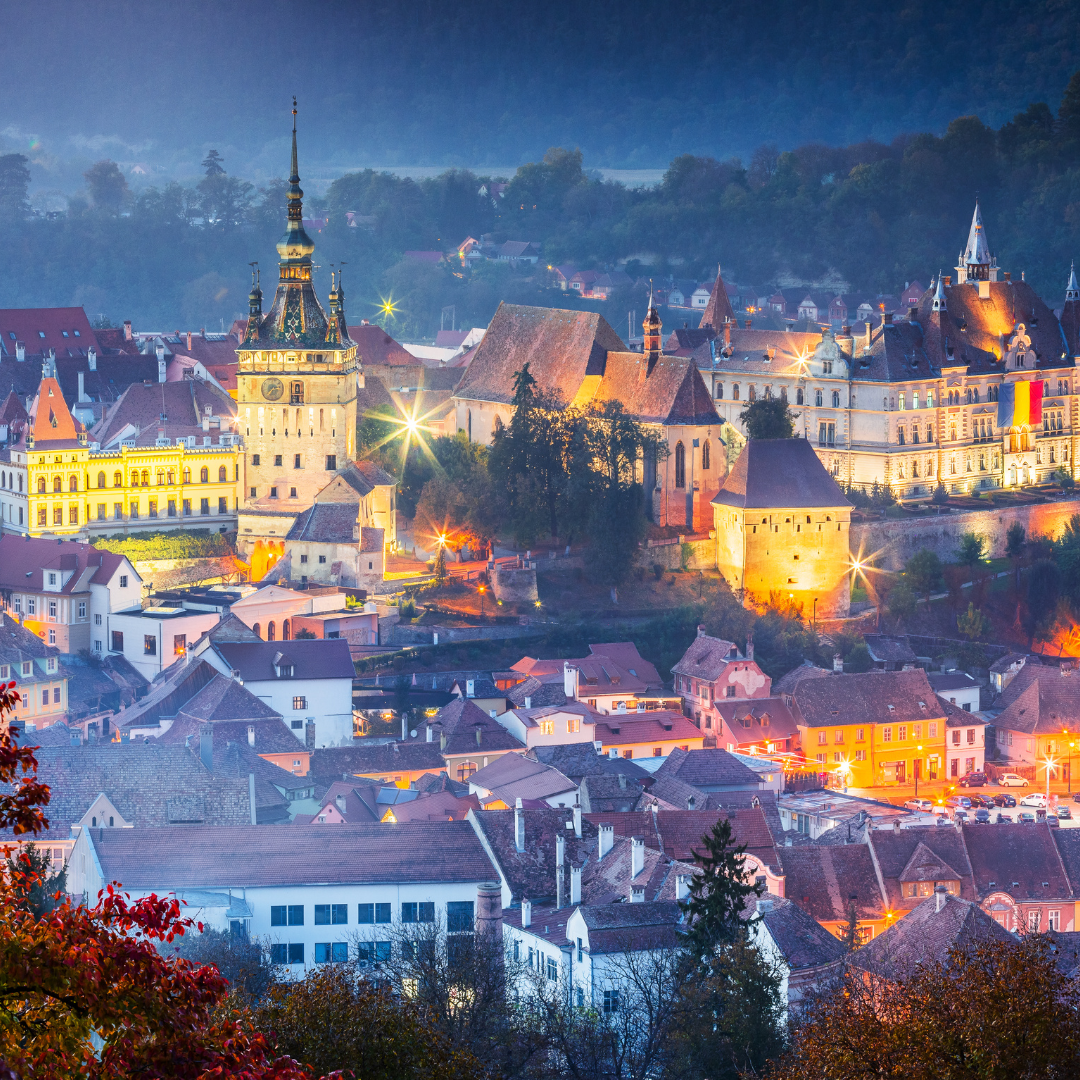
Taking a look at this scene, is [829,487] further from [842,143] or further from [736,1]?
[736,1]

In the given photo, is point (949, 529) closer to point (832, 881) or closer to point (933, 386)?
point (933, 386)

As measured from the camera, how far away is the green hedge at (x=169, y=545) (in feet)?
205

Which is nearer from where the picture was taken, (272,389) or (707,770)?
(707,770)

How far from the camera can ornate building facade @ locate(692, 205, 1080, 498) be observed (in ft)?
244

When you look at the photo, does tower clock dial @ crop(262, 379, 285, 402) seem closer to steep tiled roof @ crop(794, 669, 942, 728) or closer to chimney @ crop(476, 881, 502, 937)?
steep tiled roof @ crop(794, 669, 942, 728)

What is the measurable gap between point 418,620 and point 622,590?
6.46 metres

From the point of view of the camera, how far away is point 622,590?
6375 cm

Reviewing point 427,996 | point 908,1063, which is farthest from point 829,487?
point 908,1063

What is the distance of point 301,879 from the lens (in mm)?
39469

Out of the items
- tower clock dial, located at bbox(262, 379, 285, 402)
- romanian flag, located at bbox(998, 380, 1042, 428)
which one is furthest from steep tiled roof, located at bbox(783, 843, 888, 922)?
romanian flag, located at bbox(998, 380, 1042, 428)

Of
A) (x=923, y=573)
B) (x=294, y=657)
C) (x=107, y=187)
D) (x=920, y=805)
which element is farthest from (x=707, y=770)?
(x=107, y=187)

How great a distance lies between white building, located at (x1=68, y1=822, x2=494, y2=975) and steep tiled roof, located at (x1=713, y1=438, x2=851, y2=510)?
25.4 meters

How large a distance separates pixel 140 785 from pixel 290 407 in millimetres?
20326

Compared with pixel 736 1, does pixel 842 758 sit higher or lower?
lower
